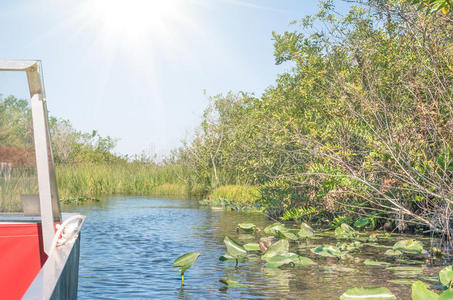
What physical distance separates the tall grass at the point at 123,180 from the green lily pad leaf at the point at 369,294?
18.6 meters

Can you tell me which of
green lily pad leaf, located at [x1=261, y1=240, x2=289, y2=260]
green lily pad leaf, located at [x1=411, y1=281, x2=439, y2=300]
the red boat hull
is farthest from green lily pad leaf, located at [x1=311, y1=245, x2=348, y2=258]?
the red boat hull

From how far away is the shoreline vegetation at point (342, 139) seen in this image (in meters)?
6.55

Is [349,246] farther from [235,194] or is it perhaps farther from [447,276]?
[235,194]

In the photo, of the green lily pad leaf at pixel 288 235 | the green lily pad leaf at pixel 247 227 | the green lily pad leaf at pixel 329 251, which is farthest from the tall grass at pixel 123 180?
the green lily pad leaf at pixel 329 251

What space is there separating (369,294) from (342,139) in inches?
202

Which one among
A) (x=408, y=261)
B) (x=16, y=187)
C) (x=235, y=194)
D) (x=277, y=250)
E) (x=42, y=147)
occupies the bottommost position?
(x=408, y=261)

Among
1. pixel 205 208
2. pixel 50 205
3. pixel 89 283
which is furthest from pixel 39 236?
pixel 205 208

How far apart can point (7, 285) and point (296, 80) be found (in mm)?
11093

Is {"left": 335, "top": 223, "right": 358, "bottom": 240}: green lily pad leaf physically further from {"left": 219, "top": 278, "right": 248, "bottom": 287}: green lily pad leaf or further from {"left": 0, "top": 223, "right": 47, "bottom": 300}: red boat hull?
{"left": 0, "top": 223, "right": 47, "bottom": 300}: red boat hull

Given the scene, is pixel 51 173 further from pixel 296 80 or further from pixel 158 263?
pixel 296 80

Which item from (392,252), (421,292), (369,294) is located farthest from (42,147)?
(392,252)

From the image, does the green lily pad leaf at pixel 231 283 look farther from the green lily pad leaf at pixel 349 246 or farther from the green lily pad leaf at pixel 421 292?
the green lily pad leaf at pixel 349 246

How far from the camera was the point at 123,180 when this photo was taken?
85.0 feet

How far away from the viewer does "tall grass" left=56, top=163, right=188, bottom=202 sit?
2214 cm
